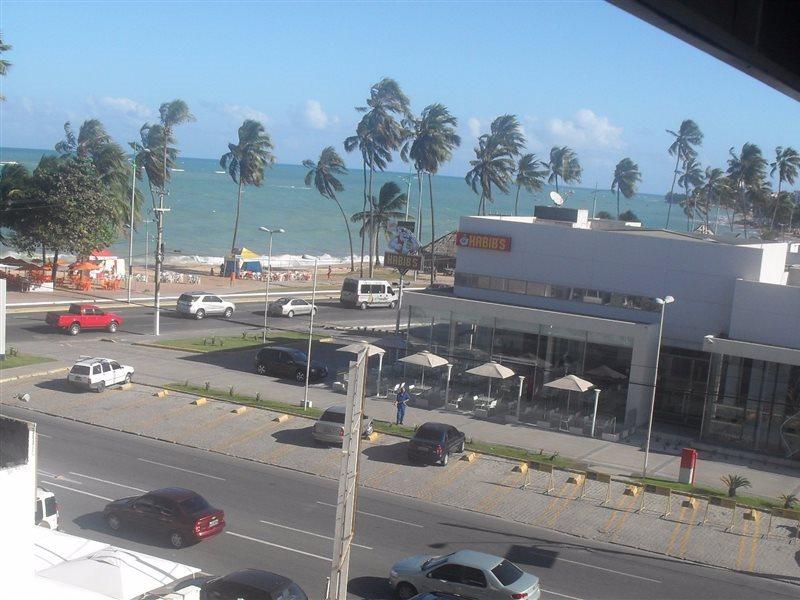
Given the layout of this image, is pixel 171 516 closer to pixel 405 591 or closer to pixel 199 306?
pixel 405 591

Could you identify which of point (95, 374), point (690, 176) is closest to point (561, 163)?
point (690, 176)

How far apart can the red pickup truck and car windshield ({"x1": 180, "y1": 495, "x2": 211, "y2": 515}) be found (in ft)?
86.4

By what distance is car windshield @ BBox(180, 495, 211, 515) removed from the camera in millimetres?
18500

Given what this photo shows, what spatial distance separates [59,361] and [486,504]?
21.0 meters

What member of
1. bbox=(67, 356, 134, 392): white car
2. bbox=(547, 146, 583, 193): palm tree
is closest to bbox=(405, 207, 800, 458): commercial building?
bbox=(67, 356, 134, 392): white car

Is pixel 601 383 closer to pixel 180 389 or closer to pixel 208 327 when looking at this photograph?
pixel 180 389

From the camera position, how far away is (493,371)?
3266 cm

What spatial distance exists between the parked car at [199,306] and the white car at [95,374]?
57.6 ft

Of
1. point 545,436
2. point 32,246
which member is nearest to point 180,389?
point 545,436

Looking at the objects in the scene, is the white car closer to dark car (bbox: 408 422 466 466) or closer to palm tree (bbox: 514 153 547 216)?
dark car (bbox: 408 422 466 466)

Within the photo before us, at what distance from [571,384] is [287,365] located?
40.5 feet

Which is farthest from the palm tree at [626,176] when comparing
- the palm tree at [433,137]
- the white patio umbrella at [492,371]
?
the white patio umbrella at [492,371]

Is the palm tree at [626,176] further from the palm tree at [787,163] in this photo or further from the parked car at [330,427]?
the parked car at [330,427]

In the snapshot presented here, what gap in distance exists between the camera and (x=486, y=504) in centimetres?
2341
